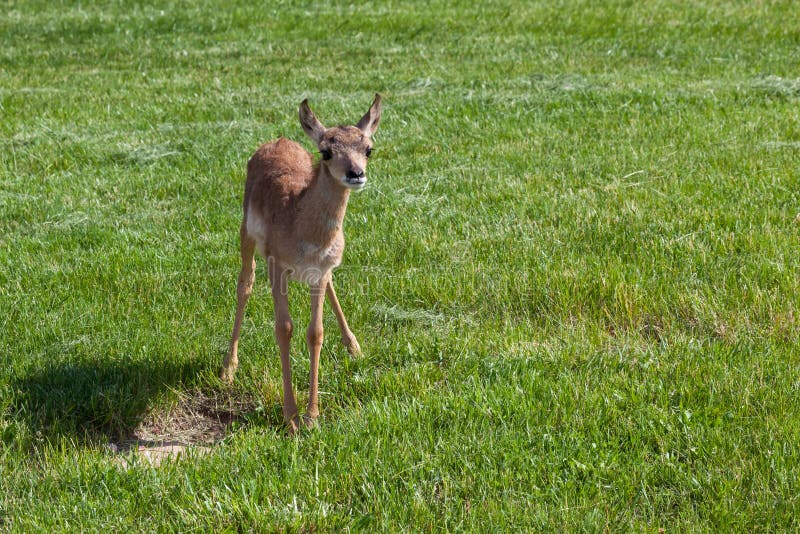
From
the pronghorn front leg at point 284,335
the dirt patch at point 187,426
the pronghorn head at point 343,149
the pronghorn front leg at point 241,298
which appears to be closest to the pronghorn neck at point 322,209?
the pronghorn head at point 343,149

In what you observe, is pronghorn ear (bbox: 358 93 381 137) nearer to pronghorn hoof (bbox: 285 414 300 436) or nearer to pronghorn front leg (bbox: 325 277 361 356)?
pronghorn front leg (bbox: 325 277 361 356)

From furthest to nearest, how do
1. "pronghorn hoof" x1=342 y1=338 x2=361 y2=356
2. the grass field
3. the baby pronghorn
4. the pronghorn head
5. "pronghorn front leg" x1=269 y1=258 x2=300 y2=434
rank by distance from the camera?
"pronghorn hoof" x1=342 y1=338 x2=361 y2=356, "pronghorn front leg" x1=269 y1=258 x2=300 y2=434, the baby pronghorn, the pronghorn head, the grass field

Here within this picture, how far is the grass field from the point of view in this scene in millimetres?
4957

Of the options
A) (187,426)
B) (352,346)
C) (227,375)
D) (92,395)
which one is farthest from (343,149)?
(92,395)

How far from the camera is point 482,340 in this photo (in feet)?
21.6

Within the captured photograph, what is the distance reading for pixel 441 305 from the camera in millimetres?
7207

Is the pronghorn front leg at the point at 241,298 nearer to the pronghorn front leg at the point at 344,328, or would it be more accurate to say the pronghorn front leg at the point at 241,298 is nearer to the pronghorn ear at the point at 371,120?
the pronghorn front leg at the point at 344,328

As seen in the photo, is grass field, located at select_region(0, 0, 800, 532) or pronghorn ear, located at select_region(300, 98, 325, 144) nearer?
grass field, located at select_region(0, 0, 800, 532)

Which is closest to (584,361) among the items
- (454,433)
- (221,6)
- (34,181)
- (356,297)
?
(454,433)

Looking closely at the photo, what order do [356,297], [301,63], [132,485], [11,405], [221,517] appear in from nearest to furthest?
[221,517], [132,485], [11,405], [356,297], [301,63]

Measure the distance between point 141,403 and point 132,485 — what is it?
1075 millimetres

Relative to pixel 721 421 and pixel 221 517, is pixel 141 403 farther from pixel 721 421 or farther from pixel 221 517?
pixel 721 421

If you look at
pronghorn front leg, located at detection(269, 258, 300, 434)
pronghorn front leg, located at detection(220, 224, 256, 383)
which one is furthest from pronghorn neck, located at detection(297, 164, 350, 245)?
pronghorn front leg, located at detection(220, 224, 256, 383)

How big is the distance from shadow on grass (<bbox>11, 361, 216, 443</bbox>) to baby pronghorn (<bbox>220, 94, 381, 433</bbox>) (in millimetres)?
467
